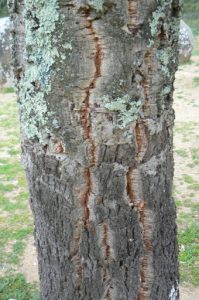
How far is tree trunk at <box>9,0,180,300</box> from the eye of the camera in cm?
164

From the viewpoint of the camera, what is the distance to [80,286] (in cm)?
205

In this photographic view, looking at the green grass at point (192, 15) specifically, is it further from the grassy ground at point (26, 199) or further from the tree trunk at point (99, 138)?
the tree trunk at point (99, 138)

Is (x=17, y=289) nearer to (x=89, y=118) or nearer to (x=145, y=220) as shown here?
(x=145, y=220)

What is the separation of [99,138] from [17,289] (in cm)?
250

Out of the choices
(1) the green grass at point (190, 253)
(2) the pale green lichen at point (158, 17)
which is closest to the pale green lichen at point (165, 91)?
(2) the pale green lichen at point (158, 17)

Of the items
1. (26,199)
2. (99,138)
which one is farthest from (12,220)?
(99,138)

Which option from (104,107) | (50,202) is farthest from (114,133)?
(50,202)

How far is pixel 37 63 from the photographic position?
1.73 m

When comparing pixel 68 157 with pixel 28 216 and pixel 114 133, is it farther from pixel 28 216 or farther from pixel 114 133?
pixel 28 216

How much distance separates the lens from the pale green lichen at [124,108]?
1.71 meters

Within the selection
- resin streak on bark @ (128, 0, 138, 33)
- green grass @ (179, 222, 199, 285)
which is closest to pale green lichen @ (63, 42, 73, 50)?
resin streak on bark @ (128, 0, 138, 33)

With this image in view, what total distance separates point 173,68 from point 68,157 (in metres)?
0.49

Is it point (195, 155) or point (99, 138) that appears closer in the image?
point (99, 138)

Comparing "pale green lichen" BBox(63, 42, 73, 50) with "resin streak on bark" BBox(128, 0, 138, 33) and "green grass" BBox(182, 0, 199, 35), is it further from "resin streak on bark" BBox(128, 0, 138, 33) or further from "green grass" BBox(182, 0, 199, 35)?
"green grass" BBox(182, 0, 199, 35)
